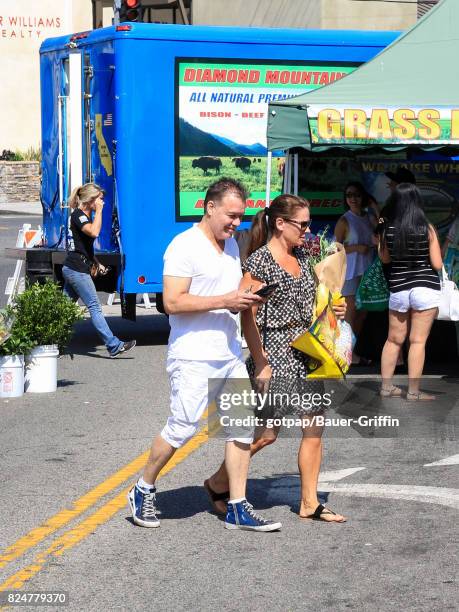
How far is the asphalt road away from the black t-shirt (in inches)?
96.7

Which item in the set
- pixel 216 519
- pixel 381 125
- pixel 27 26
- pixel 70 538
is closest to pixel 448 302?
pixel 381 125

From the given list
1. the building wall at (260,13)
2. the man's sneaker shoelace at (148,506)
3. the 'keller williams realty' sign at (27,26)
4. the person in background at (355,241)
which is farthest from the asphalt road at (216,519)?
the 'keller williams realty' sign at (27,26)

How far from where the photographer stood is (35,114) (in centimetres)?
4228

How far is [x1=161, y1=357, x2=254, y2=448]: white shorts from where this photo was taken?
6.58 m

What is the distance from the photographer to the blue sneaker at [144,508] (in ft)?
22.0

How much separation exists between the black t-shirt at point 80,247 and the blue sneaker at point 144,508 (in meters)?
6.24

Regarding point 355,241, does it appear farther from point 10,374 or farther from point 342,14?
point 342,14

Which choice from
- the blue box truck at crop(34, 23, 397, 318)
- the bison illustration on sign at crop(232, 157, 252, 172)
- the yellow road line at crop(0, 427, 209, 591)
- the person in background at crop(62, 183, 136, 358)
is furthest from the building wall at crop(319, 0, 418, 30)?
the yellow road line at crop(0, 427, 209, 591)

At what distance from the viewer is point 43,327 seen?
10.8m

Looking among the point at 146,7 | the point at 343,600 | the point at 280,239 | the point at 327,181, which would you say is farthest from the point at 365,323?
the point at 146,7

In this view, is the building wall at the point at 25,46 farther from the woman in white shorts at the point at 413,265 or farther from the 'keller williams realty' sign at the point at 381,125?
the woman in white shorts at the point at 413,265

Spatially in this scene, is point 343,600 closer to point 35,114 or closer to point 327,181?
point 327,181

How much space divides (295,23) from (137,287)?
1784 centimetres

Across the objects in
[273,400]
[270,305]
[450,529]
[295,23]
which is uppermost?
[295,23]
